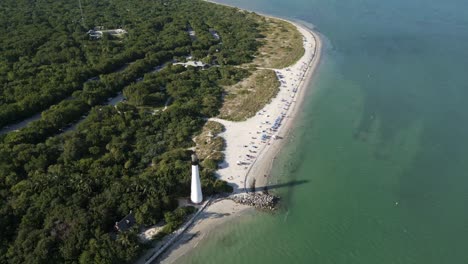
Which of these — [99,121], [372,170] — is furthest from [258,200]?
[99,121]

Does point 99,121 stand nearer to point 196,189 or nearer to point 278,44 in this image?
point 196,189

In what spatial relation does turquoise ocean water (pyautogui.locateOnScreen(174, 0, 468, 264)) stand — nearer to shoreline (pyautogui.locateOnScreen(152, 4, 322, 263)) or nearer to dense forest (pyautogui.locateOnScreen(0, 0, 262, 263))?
shoreline (pyautogui.locateOnScreen(152, 4, 322, 263))

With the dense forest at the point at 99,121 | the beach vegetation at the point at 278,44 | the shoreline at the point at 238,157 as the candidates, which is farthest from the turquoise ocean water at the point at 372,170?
the dense forest at the point at 99,121

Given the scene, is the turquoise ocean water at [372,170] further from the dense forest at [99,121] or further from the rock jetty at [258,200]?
the dense forest at [99,121]

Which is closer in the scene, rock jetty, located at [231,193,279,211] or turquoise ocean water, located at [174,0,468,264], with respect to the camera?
turquoise ocean water, located at [174,0,468,264]

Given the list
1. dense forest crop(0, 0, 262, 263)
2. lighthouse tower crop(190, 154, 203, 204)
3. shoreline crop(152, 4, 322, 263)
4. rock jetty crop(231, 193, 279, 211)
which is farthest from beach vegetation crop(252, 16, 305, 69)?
lighthouse tower crop(190, 154, 203, 204)

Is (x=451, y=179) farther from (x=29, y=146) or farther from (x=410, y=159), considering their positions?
(x=29, y=146)

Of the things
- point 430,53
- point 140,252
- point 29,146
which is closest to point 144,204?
point 140,252
